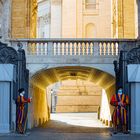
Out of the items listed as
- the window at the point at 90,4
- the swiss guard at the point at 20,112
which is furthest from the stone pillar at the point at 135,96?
the window at the point at 90,4

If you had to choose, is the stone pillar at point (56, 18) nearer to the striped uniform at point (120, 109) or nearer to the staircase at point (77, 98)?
the staircase at point (77, 98)

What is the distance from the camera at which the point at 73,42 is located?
21688 millimetres

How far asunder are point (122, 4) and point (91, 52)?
4921 millimetres

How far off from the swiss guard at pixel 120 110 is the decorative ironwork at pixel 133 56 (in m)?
1.17

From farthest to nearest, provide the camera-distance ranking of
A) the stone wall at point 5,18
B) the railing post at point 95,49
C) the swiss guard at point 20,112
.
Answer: the stone wall at point 5,18, the railing post at point 95,49, the swiss guard at point 20,112

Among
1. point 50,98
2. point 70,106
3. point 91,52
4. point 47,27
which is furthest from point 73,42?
point 47,27

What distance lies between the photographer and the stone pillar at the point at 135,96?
17172mm

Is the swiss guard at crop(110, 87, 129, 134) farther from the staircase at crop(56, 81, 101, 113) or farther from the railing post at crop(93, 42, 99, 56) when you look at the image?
the staircase at crop(56, 81, 101, 113)

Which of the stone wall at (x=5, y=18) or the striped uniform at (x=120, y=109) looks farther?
the stone wall at (x=5, y=18)

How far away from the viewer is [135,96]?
17328mm

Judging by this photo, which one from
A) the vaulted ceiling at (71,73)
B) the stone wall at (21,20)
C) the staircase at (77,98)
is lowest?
the staircase at (77,98)

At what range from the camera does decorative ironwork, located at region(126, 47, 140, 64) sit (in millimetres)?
17750

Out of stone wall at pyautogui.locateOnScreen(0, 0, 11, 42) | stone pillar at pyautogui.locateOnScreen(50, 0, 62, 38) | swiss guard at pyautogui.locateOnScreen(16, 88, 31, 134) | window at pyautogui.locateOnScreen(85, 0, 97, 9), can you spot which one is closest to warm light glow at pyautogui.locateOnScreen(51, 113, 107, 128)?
stone wall at pyautogui.locateOnScreen(0, 0, 11, 42)

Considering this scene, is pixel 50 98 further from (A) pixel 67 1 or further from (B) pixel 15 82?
(B) pixel 15 82
